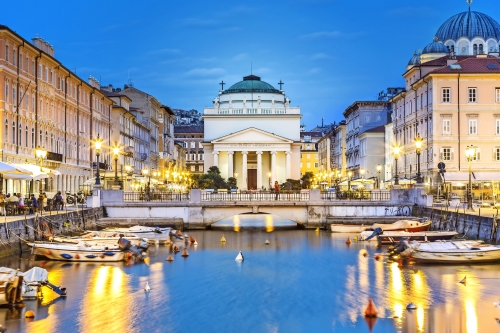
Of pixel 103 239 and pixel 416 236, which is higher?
pixel 103 239

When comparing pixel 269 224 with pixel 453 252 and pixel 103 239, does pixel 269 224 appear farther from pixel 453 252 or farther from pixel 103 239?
pixel 453 252

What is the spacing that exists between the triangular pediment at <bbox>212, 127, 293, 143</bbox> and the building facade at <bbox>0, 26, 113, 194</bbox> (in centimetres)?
3432

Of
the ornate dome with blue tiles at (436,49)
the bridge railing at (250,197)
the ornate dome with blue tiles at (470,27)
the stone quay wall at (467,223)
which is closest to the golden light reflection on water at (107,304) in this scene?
the stone quay wall at (467,223)

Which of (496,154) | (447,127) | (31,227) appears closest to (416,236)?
(31,227)

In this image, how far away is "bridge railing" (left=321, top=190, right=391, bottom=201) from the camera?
64.4 meters

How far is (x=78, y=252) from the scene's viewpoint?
132 feet

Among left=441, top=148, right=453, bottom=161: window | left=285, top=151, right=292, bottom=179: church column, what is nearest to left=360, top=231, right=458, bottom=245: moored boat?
left=441, top=148, right=453, bottom=161: window

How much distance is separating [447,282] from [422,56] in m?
71.6

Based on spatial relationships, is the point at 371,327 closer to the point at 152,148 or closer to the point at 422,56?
the point at 422,56

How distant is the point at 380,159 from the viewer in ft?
385

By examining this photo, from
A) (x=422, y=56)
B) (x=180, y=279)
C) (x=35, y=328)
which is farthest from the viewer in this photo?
(x=422, y=56)

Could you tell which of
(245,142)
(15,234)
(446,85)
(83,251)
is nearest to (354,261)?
(83,251)

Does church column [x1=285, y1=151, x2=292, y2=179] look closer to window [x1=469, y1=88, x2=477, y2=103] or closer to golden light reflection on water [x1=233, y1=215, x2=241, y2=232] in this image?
golden light reflection on water [x1=233, y1=215, x2=241, y2=232]

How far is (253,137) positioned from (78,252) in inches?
3489
